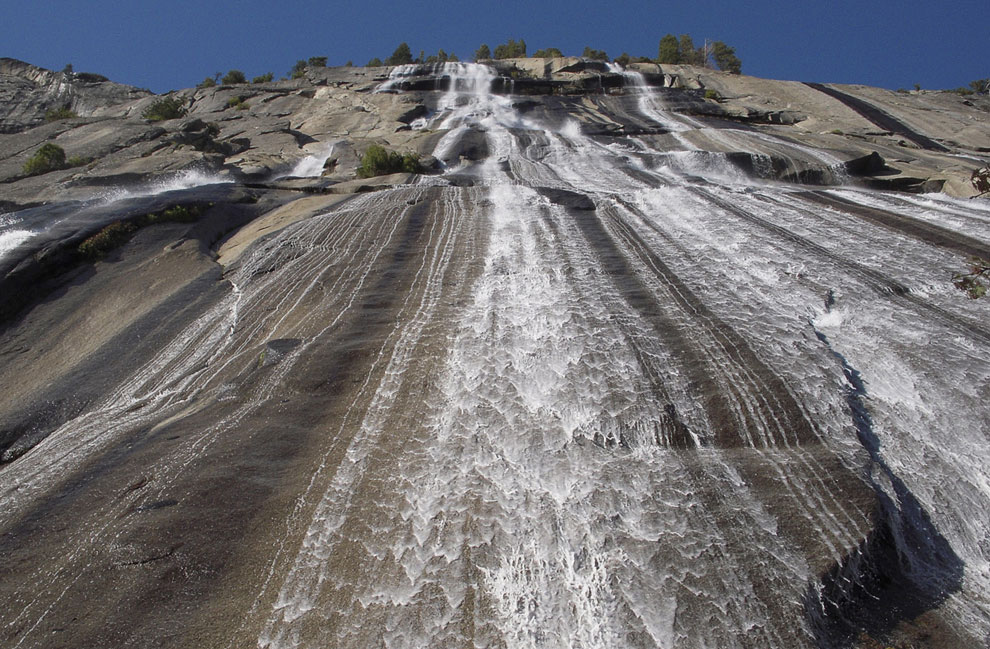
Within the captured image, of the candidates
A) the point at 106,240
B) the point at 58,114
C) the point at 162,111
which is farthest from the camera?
the point at 58,114

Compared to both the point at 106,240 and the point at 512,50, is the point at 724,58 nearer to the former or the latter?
the point at 512,50

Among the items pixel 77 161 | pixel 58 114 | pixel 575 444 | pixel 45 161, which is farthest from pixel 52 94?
pixel 575 444

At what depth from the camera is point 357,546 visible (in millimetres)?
5891

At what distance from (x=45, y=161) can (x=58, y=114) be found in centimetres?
2087

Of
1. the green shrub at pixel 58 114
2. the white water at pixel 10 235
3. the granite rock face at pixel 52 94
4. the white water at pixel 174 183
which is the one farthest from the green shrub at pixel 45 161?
the granite rock face at pixel 52 94

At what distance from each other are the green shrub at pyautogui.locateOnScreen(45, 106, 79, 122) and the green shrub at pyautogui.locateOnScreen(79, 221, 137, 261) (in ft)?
113

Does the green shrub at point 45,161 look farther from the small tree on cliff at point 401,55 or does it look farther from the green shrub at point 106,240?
the small tree on cliff at point 401,55

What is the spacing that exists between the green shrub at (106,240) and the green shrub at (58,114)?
34.3m

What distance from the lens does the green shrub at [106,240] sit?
1358 centimetres

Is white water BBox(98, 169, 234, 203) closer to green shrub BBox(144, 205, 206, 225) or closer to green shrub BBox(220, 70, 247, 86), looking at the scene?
green shrub BBox(144, 205, 206, 225)

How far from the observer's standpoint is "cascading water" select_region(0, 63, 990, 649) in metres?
5.28

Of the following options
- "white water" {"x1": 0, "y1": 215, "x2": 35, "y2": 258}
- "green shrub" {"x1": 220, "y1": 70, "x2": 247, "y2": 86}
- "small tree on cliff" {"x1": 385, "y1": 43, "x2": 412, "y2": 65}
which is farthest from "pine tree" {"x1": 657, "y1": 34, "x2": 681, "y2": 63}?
"white water" {"x1": 0, "y1": 215, "x2": 35, "y2": 258}

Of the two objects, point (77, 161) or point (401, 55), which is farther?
point (401, 55)

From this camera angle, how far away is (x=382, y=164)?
22078 millimetres
